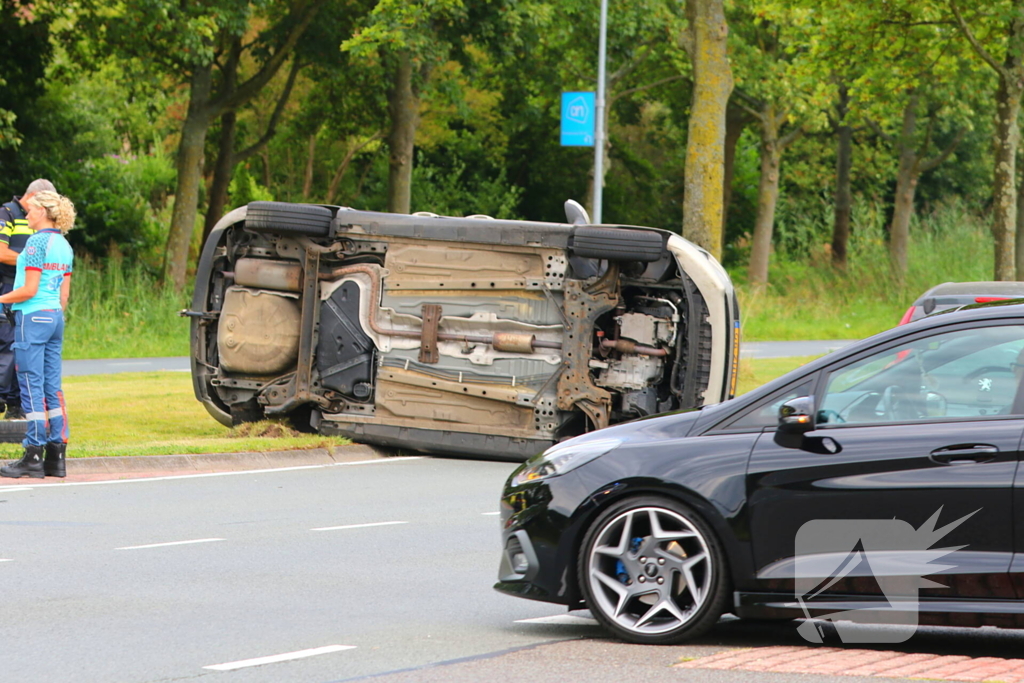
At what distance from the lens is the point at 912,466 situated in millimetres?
5832

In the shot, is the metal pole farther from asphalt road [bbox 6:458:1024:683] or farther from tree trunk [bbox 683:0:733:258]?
asphalt road [bbox 6:458:1024:683]

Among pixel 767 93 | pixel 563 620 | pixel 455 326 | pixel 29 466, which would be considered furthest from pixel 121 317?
pixel 563 620

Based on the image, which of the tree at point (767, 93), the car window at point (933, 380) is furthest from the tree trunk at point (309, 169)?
the car window at point (933, 380)

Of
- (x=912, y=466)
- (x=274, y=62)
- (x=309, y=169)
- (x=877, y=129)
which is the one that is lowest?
(x=912, y=466)

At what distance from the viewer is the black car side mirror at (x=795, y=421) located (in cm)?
597

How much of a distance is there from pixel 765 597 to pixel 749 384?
48.5 feet

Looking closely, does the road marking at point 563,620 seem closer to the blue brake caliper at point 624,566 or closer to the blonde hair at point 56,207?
the blue brake caliper at point 624,566

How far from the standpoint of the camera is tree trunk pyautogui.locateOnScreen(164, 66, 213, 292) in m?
30.5

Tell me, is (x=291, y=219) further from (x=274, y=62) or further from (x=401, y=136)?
(x=274, y=62)

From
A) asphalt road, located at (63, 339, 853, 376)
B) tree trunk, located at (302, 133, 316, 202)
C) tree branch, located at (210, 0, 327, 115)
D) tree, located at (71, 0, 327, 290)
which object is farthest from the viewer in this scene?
tree trunk, located at (302, 133, 316, 202)

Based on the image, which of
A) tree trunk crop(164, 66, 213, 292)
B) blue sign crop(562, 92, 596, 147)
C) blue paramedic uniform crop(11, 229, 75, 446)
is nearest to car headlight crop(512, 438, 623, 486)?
blue paramedic uniform crop(11, 229, 75, 446)

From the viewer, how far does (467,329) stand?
13.5 m

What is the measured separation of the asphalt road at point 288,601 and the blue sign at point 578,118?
12.8m

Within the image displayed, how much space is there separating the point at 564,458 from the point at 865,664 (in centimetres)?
157
